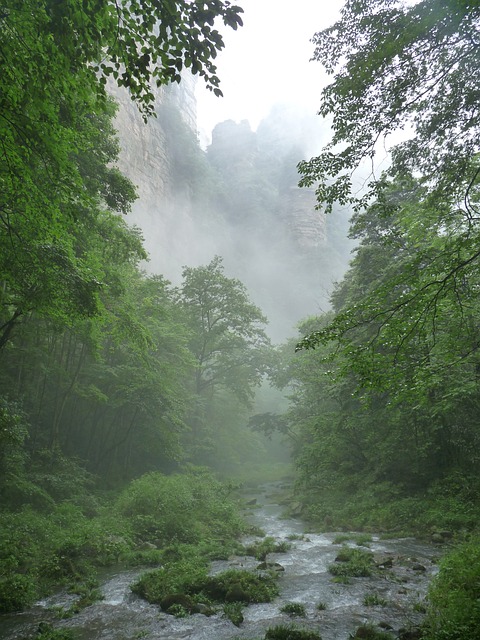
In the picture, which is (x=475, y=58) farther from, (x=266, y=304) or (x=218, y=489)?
(x=266, y=304)

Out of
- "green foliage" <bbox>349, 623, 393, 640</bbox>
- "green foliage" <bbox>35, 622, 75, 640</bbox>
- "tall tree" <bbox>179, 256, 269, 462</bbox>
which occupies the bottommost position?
"green foliage" <bbox>35, 622, 75, 640</bbox>

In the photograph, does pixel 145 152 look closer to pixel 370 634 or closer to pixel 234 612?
pixel 234 612

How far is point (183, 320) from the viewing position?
91.2ft

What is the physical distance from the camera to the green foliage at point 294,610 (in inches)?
248

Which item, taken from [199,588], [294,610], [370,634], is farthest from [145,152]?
[370,634]

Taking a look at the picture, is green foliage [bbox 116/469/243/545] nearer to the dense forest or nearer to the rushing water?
the dense forest

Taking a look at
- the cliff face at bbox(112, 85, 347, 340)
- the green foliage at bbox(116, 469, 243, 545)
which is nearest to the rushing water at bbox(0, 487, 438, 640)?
the green foliage at bbox(116, 469, 243, 545)

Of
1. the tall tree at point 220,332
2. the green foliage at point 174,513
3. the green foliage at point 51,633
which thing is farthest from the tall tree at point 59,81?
the tall tree at point 220,332

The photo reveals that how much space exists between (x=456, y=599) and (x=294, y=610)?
269 centimetres

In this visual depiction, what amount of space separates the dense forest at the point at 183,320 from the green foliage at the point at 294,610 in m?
1.83

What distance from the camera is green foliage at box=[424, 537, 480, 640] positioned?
423cm

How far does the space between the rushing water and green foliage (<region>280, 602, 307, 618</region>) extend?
0.11 meters

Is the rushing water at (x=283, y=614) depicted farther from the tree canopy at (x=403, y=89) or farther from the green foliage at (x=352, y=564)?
the tree canopy at (x=403, y=89)

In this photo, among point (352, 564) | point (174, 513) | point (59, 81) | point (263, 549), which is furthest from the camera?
point (174, 513)
